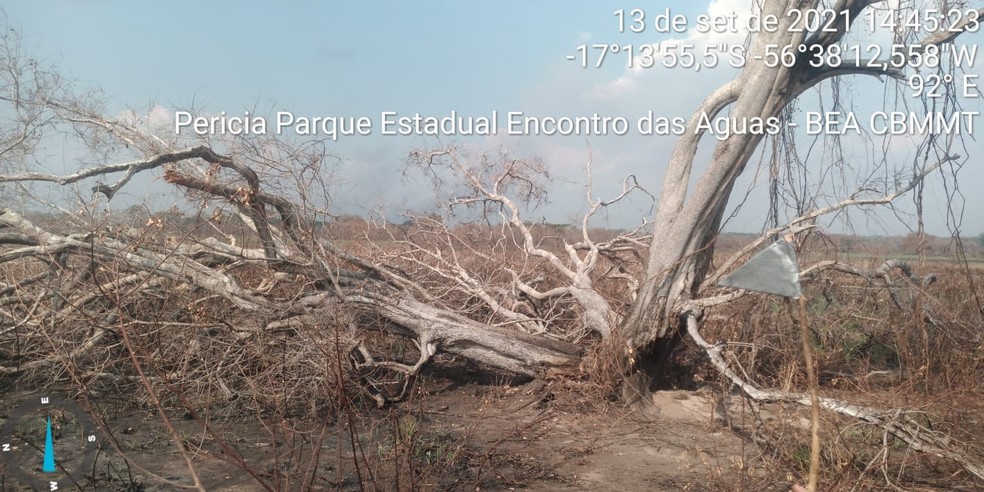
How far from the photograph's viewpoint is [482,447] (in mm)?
5301

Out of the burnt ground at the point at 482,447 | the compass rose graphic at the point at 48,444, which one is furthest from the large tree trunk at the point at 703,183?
the compass rose graphic at the point at 48,444

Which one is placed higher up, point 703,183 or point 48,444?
point 703,183

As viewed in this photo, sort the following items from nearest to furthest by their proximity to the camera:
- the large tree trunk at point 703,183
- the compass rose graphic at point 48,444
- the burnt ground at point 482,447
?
the compass rose graphic at point 48,444 < the burnt ground at point 482,447 < the large tree trunk at point 703,183

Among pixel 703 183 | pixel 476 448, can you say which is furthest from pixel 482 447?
pixel 703 183

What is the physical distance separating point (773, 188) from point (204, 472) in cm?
540

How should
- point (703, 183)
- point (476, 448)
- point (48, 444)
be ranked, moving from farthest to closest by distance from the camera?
point (703, 183) < point (476, 448) < point (48, 444)

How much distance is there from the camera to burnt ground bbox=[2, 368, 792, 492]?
13.6 feet

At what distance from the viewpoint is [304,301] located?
249 inches

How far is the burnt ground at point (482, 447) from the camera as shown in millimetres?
4141

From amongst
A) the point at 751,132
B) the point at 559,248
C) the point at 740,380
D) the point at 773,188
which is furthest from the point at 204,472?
the point at 559,248

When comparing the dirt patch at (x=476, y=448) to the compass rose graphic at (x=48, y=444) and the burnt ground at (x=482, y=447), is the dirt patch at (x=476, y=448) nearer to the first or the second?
the burnt ground at (x=482, y=447)

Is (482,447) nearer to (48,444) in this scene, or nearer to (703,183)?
(48,444)

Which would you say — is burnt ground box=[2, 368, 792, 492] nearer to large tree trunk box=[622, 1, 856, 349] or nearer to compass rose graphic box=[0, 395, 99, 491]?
compass rose graphic box=[0, 395, 99, 491]

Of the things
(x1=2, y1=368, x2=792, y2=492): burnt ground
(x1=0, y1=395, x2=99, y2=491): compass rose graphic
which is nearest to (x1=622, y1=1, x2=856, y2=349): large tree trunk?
(x1=2, y1=368, x2=792, y2=492): burnt ground
